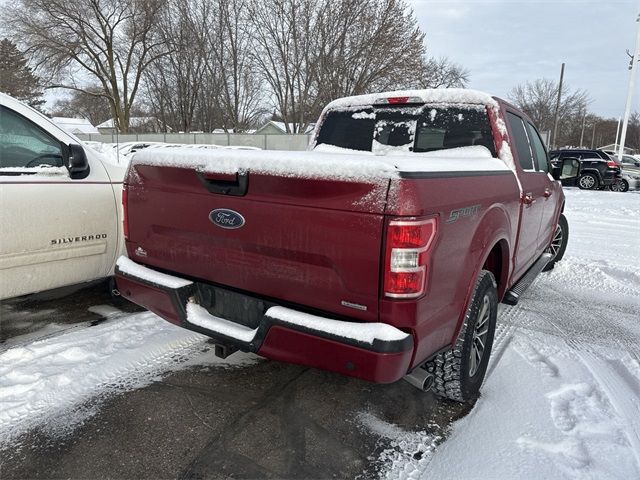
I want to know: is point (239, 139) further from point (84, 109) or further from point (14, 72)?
point (84, 109)

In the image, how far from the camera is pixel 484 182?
8.85 ft

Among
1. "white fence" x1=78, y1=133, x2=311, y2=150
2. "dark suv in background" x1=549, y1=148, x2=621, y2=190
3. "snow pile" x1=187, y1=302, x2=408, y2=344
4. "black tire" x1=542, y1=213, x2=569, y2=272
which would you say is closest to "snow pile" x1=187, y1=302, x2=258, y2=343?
"snow pile" x1=187, y1=302, x2=408, y2=344

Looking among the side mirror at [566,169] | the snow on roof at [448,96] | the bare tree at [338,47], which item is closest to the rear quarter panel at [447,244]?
the snow on roof at [448,96]

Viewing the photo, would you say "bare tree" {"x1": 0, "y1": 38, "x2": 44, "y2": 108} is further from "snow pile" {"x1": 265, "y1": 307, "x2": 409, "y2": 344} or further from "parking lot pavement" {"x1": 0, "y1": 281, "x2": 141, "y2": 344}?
"snow pile" {"x1": 265, "y1": 307, "x2": 409, "y2": 344}

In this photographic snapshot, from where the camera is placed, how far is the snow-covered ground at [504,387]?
2443 millimetres

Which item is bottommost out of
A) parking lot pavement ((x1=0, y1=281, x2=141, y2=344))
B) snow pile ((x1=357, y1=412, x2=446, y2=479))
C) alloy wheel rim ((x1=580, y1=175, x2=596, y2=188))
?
snow pile ((x1=357, y1=412, x2=446, y2=479))

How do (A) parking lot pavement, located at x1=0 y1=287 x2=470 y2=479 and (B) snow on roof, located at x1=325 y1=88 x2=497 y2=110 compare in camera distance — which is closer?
(A) parking lot pavement, located at x1=0 y1=287 x2=470 y2=479

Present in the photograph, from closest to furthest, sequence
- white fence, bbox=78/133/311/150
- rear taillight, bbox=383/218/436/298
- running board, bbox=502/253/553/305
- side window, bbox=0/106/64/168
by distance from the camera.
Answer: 1. rear taillight, bbox=383/218/436/298
2. side window, bbox=0/106/64/168
3. running board, bbox=502/253/553/305
4. white fence, bbox=78/133/311/150

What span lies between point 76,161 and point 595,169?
1986 centimetres

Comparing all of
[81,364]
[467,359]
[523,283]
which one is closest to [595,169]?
[523,283]

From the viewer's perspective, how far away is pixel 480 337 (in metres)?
3.05

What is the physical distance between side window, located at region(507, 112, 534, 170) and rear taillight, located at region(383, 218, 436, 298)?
6.97ft

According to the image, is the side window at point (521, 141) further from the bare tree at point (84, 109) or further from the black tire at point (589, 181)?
the bare tree at point (84, 109)

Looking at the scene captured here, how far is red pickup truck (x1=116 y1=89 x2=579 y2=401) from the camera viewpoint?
2.05 metres
